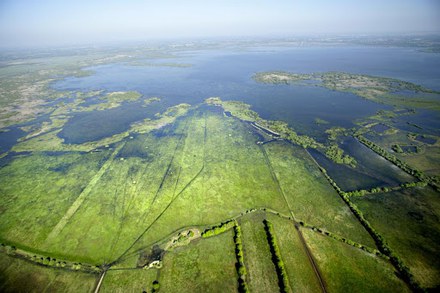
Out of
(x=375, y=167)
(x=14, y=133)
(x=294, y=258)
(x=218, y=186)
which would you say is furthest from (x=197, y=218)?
(x=14, y=133)

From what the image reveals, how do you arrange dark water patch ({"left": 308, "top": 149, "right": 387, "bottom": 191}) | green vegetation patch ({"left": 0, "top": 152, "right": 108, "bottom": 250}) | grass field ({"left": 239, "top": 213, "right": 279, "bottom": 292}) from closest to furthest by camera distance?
grass field ({"left": 239, "top": 213, "right": 279, "bottom": 292}) < green vegetation patch ({"left": 0, "top": 152, "right": 108, "bottom": 250}) < dark water patch ({"left": 308, "top": 149, "right": 387, "bottom": 191})

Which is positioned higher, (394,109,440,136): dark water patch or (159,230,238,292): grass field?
(394,109,440,136): dark water patch

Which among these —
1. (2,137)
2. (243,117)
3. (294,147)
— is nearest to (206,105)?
(243,117)

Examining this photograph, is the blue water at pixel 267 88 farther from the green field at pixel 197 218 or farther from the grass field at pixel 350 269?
the grass field at pixel 350 269

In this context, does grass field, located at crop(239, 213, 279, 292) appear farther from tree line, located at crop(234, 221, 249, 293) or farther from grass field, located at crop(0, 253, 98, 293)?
grass field, located at crop(0, 253, 98, 293)

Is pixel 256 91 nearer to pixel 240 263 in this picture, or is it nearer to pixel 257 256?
pixel 257 256

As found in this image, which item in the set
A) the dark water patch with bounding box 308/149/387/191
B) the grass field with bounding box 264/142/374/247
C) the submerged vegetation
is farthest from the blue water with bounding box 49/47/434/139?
the grass field with bounding box 264/142/374/247
